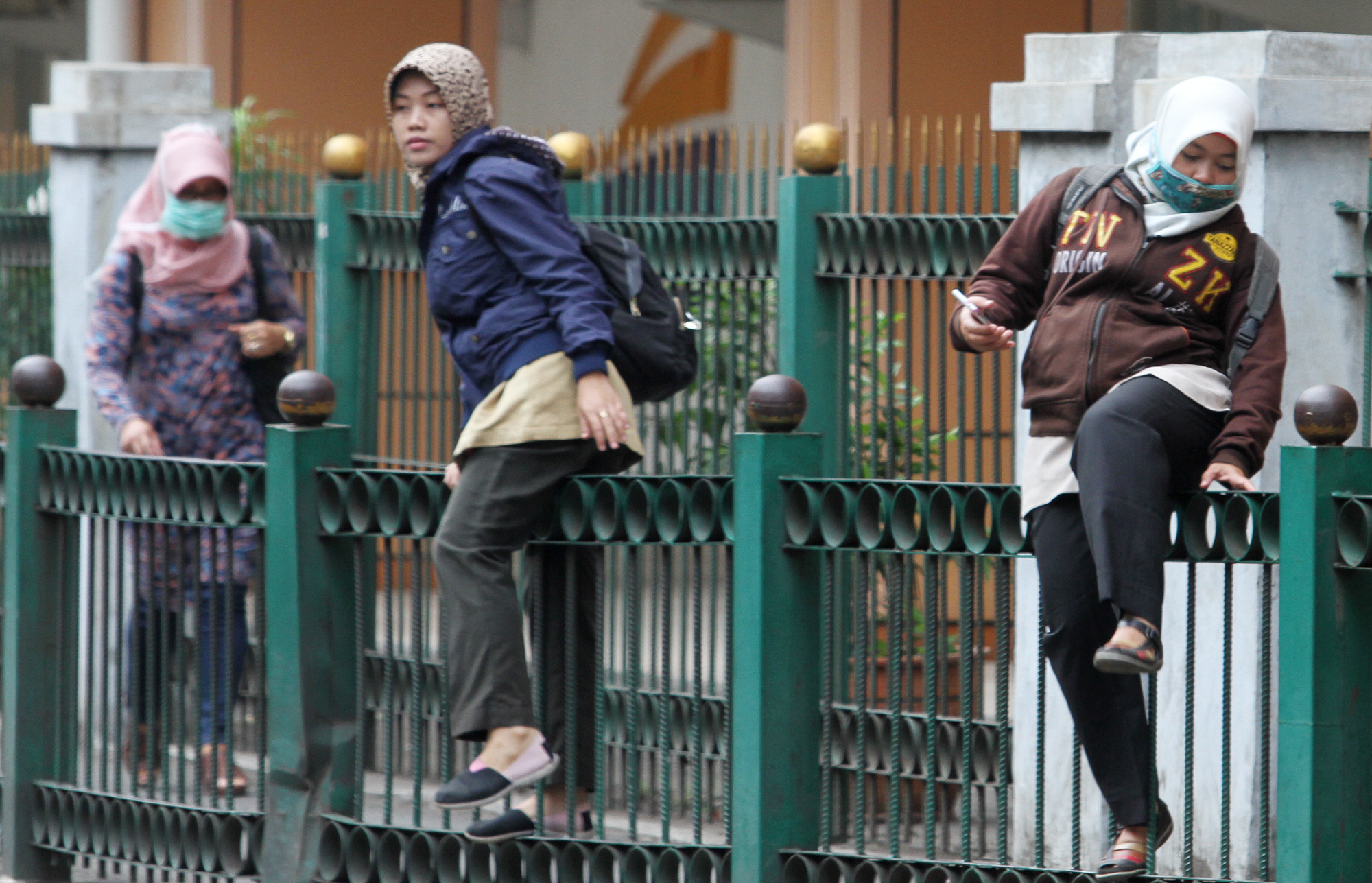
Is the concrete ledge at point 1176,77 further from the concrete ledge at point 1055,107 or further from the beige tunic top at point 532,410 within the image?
the beige tunic top at point 532,410

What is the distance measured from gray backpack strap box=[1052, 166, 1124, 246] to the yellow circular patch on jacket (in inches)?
9.5

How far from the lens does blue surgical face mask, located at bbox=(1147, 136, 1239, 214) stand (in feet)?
12.8

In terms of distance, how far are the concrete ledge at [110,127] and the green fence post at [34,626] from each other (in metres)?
2.20

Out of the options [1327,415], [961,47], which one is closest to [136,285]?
[1327,415]

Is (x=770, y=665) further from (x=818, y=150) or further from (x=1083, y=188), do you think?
(x=818, y=150)

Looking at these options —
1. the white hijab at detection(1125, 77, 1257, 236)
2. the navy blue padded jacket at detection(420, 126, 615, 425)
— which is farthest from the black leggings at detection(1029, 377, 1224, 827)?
the navy blue padded jacket at detection(420, 126, 615, 425)

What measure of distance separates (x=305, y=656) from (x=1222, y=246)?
203 centimetres

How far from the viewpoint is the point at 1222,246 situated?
3.98 m

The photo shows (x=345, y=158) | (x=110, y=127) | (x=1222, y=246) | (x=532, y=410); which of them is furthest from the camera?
(x=110, y=127)

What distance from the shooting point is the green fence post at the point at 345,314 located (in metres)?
6.61

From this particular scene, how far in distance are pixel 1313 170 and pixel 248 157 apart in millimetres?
4678

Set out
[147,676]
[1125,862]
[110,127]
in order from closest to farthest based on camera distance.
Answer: [1125,862] < [147,676] < [110,127]

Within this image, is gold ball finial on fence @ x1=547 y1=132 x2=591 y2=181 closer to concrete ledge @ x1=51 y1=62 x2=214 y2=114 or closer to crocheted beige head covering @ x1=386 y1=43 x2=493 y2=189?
concrete ledge @ x1=51 y1=62 x2=214 y2=114

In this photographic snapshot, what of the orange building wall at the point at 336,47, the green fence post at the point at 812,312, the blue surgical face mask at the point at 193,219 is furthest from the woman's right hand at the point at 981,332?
the orange building wall at the point at 336,47
